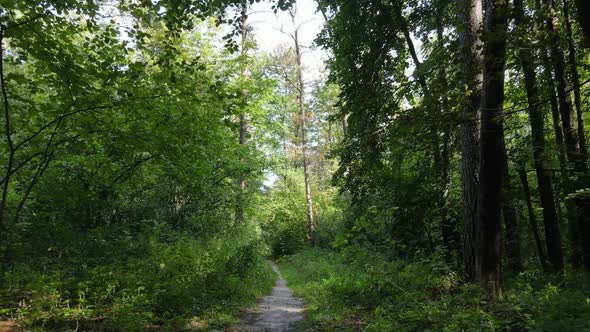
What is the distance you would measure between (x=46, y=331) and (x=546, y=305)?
663cm

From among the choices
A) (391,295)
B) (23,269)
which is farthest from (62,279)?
(391,295)

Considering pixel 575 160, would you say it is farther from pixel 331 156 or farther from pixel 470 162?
pixel 331 156

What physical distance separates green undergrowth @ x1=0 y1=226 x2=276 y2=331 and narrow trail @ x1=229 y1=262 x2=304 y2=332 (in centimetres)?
37

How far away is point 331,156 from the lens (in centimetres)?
1085

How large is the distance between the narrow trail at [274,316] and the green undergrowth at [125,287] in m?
0.37

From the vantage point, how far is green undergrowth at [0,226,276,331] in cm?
547

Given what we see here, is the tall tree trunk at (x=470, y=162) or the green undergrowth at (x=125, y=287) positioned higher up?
the tall tree trunk at (x=470, y=162)

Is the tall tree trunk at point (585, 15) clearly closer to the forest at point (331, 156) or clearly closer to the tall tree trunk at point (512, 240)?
the forest at point (331, 156)

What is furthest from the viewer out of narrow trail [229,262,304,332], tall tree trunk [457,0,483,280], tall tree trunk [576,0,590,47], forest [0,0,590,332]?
narrow trail [229,262,304,332]

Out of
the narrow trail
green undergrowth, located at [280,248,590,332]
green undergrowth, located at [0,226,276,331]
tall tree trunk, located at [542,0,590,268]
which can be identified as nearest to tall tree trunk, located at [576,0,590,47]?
green undergrowth, located at [280,248,590,332]

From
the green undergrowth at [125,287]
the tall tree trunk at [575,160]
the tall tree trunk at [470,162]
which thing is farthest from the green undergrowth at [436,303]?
the green undergrowth at [125,287]

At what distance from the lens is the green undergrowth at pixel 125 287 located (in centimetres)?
547

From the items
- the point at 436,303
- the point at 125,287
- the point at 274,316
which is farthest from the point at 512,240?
the point at 125,287

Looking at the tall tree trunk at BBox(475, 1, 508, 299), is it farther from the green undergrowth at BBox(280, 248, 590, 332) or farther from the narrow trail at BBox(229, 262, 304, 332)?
the narrow trail at BBox(229, 262, 304, 332)
